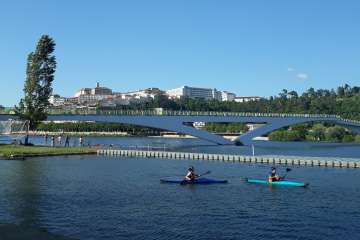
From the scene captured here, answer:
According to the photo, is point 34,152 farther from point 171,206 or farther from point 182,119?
point 182,119

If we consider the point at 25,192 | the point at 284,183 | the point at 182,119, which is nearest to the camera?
the point at 25,192

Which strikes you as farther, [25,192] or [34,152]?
[34,152]

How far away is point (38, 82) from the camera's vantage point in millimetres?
79188

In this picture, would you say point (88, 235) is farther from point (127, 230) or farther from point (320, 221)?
point (320, 221)

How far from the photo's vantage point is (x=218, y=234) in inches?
992

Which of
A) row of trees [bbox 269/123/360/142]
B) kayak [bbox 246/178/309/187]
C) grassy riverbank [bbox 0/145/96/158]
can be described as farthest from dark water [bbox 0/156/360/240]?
row of trees [bbox 269/123/360/142]

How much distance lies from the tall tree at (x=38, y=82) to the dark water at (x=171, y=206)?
2726 cm

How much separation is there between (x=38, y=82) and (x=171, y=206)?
52825 millimetres

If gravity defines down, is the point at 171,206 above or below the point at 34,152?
below

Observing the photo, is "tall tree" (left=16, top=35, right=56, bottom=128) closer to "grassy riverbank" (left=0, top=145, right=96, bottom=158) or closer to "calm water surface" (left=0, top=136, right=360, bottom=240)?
"grassy riverbank" (left=0, top=145, right=96, bottom=158)

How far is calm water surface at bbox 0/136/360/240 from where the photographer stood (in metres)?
25.9

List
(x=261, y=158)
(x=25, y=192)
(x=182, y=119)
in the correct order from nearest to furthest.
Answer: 1. (x=25, y=192)
2. (x=261, y=158)
3. (x=182, y=119)

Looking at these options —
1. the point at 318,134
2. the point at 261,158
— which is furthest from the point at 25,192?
the point at 318,134

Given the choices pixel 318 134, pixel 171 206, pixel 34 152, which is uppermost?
pixel 318 134
